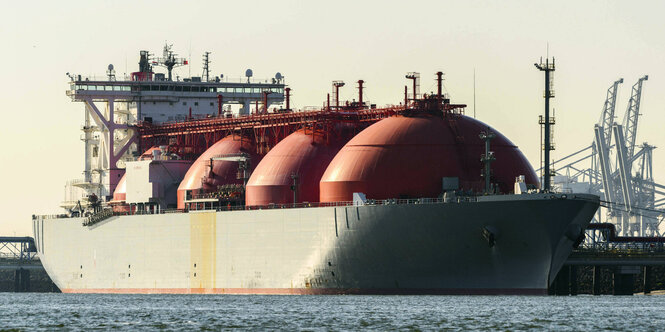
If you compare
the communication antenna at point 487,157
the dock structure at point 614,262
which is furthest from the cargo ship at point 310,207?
the dock structure at point 614,262

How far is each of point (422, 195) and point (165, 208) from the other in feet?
84.0

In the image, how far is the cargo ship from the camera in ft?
260

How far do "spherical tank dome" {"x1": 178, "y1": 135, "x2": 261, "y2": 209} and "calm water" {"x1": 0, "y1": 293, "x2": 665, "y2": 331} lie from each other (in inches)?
475

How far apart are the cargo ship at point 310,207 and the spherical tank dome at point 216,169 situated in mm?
126

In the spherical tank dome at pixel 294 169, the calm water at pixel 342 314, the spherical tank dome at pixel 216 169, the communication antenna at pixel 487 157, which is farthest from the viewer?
the spherical tank dome at pixel 216 169

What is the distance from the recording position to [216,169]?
97562 mm

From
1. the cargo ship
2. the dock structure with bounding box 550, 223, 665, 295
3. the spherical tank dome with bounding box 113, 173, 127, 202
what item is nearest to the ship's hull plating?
the cargo ship

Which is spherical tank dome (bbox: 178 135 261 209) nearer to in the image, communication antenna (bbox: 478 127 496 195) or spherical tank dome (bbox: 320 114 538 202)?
spherical tank dome (bbox: 320 114 538 202)

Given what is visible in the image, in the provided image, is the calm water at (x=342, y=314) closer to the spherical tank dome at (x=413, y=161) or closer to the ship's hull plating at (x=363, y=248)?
the ship's hull plating at (x=363, y=248)

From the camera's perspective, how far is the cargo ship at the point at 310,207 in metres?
79.3

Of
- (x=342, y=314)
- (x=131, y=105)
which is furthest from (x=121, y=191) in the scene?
(x=342, y=314)

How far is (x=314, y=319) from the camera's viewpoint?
65375 millimetres

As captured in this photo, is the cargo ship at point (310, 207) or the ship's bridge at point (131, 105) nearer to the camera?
the cargo ship at point (310, 207)

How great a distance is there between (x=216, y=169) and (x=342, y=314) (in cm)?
3140
